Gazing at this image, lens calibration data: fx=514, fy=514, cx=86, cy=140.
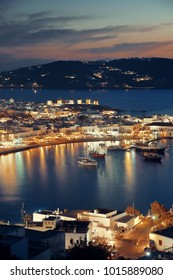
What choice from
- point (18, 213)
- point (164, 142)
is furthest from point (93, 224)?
point (164, 142)

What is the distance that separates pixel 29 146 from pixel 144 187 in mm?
3851

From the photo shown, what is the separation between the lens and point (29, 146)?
8.68 m

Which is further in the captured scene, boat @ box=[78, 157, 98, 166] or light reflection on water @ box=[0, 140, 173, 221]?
boat @ box=[78, 157, 98, 166]

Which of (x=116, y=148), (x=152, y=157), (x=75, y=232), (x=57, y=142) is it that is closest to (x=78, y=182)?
(x=152, y=157)

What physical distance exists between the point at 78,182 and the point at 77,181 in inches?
2.7

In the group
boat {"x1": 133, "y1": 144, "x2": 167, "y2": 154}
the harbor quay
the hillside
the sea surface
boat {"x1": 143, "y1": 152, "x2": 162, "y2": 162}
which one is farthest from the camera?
the hillside

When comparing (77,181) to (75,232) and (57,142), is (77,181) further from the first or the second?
(57,142)

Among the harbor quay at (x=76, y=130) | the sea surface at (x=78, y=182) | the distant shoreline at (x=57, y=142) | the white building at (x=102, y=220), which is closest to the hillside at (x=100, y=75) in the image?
the harbor quay at (x=76, y=130)

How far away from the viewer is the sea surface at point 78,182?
441cm

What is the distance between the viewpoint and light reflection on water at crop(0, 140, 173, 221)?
4438 mm

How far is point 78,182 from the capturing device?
5.54 m

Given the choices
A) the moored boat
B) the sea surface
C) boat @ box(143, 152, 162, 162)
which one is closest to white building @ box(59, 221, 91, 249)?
the sea surface

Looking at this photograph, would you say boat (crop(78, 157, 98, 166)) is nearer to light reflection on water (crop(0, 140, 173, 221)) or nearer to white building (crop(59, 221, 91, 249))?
light reflection on water (crop(0, 140, 173, 221))
